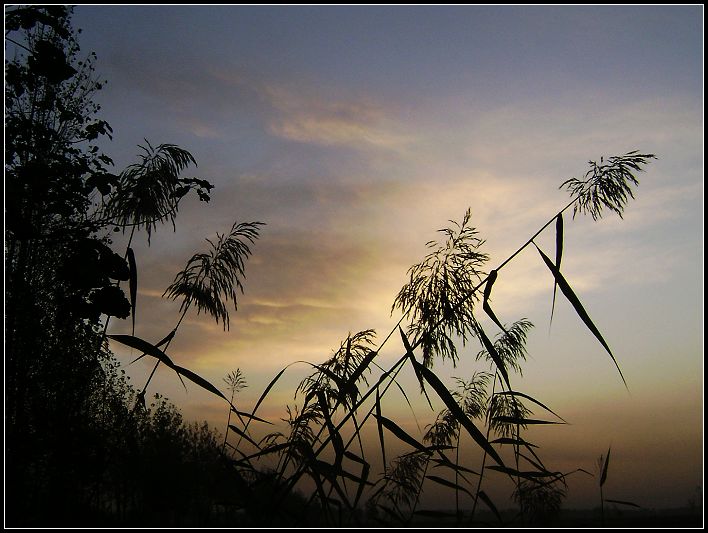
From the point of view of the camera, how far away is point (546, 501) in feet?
26.8

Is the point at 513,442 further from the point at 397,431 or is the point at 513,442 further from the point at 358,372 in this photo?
the point at 358,372

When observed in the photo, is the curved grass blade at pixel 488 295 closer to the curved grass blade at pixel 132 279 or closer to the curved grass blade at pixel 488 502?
the curved grass blade at pixel 488 502

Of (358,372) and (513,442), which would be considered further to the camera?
(513,442)

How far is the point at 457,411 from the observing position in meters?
2.47

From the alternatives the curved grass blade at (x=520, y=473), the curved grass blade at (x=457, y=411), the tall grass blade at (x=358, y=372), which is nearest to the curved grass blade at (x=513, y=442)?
the curved grass blade at (x=520, y=473)

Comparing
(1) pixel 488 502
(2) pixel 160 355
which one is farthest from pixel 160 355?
(1) pixel 488 502

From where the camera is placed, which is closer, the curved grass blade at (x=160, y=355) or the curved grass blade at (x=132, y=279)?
the curved grass blade at (x=160, y=355)

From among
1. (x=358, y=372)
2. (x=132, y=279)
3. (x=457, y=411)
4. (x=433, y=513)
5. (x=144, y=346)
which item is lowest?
(x=433, y=513)

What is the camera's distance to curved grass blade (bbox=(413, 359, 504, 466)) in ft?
A: 7.98

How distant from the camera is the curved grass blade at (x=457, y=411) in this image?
7.98 feet

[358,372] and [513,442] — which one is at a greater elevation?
[358,372]

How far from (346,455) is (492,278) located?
1.30m

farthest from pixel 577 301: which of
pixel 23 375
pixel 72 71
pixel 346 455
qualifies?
pixel 23 375

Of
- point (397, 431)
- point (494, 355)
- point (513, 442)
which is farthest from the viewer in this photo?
point (513, 442)
